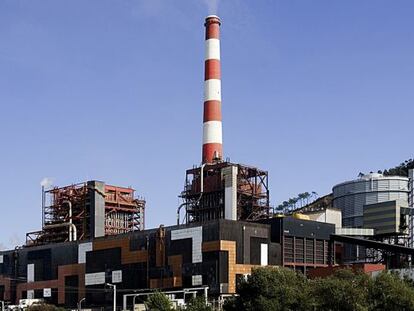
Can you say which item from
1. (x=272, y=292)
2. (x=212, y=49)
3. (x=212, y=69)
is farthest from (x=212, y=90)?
(x=272, y=292)

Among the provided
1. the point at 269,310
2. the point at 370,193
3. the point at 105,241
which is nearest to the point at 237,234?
the point at 105,241

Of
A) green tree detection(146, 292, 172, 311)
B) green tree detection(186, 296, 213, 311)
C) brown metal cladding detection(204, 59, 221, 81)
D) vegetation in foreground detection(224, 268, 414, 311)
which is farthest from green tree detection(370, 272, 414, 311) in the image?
brown metal cladding detection(204, 59, 221, 81)

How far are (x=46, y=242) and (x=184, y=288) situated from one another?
28735 mm

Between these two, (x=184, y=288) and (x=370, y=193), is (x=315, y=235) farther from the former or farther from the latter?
(x=370, y=193)

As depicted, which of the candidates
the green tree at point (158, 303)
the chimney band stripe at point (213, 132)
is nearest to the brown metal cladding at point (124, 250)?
the chimney band stripe at point (213, 132)

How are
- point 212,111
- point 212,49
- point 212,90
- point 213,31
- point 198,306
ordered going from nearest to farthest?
point 198,306
point 212,111
point 212,90
point 212,49
point 213,31

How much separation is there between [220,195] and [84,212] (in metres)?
18.4

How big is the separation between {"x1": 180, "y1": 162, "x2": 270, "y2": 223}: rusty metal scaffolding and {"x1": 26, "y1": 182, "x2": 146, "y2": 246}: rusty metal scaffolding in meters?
11.2

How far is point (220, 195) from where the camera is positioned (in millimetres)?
86250

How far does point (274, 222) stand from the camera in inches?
3132

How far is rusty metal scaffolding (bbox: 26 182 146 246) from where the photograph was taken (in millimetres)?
94688

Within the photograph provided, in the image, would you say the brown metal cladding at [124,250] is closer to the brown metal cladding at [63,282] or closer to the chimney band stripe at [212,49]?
the brown metal cladding at [63,282]

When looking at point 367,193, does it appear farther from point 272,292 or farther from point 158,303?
point 272,292

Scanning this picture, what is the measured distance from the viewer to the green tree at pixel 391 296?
44.1m
